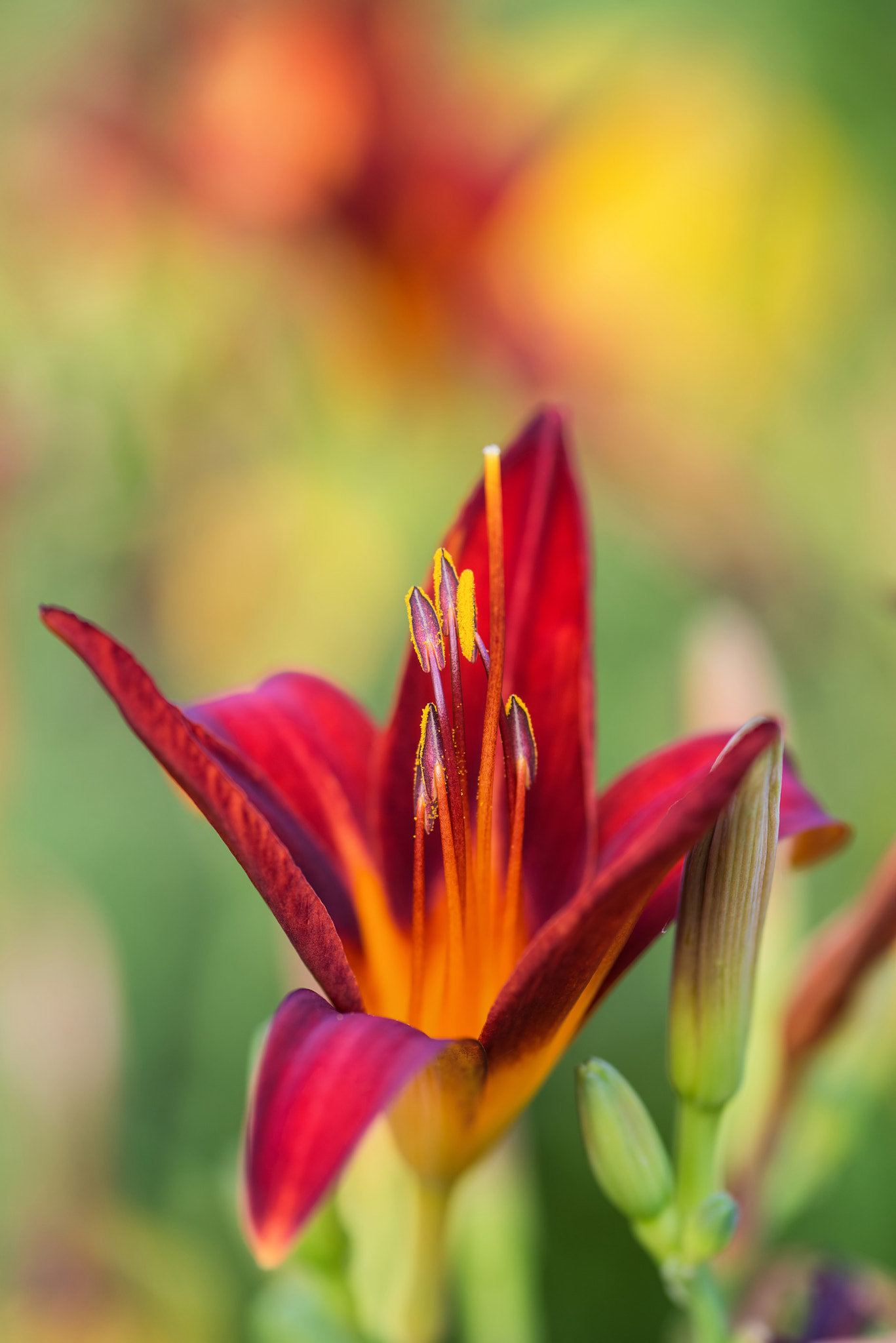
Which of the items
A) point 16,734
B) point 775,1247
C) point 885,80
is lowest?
point 775,1247

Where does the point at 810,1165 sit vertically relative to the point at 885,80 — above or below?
below

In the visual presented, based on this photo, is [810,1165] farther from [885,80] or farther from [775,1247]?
[885,80]

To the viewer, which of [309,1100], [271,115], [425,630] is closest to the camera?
[309,1100]

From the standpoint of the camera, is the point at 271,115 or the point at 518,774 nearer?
the point at 518,774

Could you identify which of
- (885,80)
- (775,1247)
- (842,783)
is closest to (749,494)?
(842,783)

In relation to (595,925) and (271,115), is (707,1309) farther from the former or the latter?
(271,115)

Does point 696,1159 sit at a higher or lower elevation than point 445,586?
lower

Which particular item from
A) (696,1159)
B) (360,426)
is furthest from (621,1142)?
(360,426)
